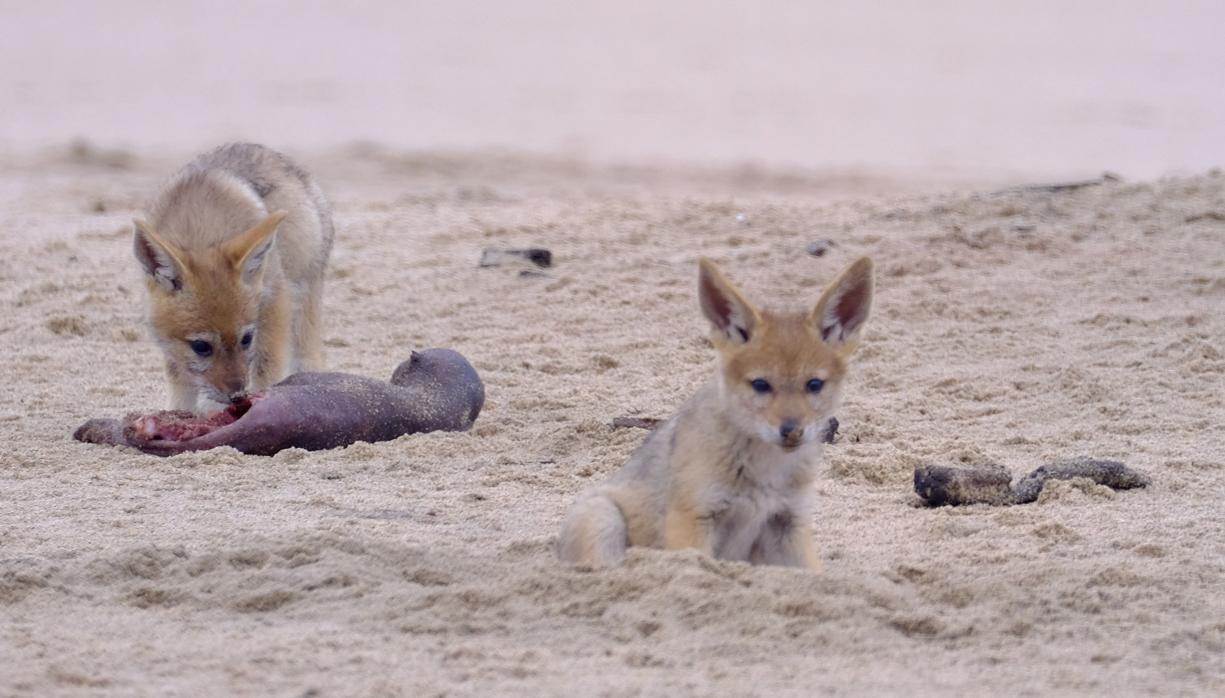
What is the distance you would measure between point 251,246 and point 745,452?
344 centimetres

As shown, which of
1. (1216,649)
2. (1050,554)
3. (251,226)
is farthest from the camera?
(251,226)

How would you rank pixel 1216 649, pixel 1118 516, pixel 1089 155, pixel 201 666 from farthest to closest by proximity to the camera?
pixel 1089 155
pixel 1118 516
pixel 1216 649
pixel 201 666

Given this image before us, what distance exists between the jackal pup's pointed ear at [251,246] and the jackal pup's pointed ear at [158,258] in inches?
9.4

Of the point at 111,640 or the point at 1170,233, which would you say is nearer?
the point at 111,640

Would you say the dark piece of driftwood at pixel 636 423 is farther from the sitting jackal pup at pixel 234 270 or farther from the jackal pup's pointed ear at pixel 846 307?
the jackal pup's pointed ear at pixel 846 307

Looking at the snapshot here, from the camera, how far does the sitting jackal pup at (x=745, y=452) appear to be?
5277mm

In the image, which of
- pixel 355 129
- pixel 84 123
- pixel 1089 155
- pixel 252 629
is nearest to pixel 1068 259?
pixel 252 629

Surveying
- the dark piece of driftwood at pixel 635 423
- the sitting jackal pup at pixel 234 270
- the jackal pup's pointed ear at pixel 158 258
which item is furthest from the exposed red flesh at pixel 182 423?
the dark piece of driftwood at pixel 635 423

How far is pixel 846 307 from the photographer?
18.3 ft

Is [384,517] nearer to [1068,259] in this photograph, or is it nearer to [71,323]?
[71,323]

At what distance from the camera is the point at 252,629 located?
4.80 meters

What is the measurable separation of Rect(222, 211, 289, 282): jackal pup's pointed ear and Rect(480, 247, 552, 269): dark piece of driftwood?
2618mm

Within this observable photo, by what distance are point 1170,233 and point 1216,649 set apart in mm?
6041

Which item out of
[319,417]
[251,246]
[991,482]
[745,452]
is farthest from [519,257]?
[745,452]
